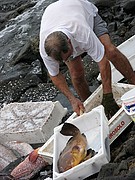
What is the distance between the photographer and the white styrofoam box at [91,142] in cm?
581

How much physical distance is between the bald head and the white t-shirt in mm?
136

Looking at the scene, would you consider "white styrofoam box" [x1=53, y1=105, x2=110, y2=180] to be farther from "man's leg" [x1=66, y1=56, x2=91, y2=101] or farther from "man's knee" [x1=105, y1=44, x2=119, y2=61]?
"man's leg" [x1=66, y1=56, x2=91, y2=101]

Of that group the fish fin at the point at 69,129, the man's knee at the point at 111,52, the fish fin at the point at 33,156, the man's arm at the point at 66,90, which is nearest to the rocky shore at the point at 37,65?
the fish fin at the point at 69,129

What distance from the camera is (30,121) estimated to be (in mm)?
7895

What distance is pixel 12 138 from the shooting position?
781 centimetres

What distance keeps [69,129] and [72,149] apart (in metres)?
0.23

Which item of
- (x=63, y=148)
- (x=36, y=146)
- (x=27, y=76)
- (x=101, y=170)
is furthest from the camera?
(x=27, y=76)

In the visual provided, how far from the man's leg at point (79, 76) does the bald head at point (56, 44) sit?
1.18 metres

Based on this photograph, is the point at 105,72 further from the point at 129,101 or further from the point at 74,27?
the point at 74,27

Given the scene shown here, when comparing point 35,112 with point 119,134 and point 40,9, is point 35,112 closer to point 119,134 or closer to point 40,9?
point 119,134

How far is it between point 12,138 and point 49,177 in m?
1.27

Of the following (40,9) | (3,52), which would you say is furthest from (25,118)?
(40,9)

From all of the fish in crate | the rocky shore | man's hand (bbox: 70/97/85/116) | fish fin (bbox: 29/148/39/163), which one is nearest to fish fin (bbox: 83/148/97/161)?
the fish in crate

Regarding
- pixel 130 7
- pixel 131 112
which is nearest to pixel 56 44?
pixel 131 112
